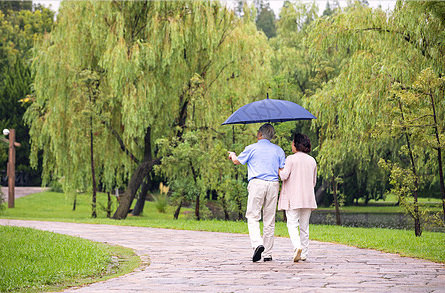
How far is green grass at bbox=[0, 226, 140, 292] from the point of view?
6594 millimetres

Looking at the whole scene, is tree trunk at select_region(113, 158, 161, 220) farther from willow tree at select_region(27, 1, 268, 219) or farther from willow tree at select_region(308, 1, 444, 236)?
willow tree at select_region(308, 1, 444, 236)

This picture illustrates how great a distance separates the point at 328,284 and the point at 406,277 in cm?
117

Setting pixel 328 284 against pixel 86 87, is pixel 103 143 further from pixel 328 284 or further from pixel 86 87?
pixel 328 284

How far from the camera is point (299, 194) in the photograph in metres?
8.22

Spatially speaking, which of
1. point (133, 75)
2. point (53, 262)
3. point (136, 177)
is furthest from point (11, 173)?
point (53, 262)

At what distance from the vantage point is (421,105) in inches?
554

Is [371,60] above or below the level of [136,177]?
above

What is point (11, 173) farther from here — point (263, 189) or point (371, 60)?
Answer: point (263, 189)

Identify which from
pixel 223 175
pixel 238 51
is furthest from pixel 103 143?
pixel 238 51

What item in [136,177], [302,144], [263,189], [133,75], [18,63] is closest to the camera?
[263,189]

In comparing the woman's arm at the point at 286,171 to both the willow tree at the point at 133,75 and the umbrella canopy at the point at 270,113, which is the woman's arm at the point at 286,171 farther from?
the willow tree at the point at 133,75

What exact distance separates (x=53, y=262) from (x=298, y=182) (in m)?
3.68

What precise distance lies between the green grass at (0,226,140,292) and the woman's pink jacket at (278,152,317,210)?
8.00ft

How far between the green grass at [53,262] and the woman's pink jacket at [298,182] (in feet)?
8.00
